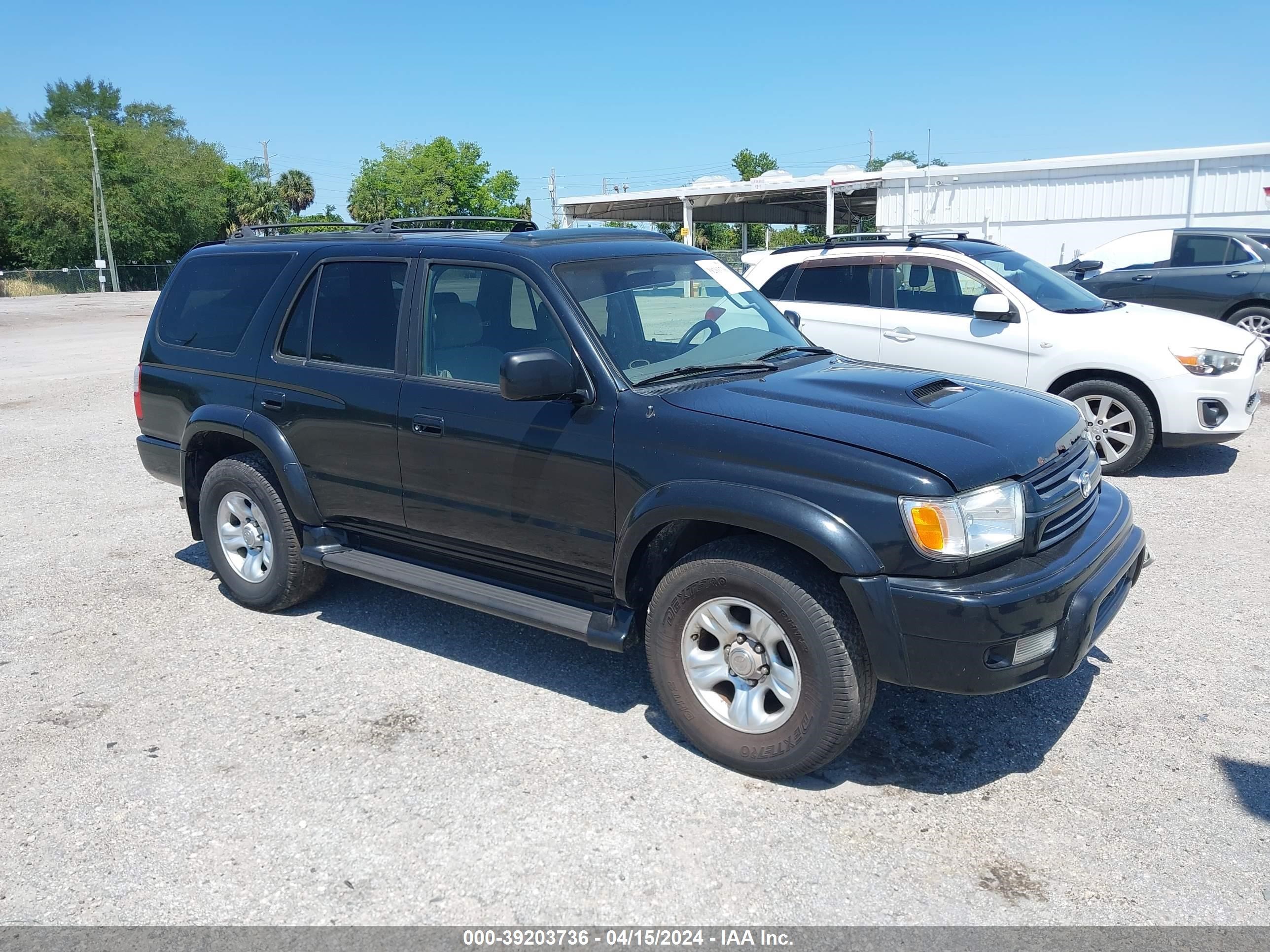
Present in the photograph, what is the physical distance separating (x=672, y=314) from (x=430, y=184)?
79.0 meters

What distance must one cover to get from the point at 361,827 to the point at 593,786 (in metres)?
0.81

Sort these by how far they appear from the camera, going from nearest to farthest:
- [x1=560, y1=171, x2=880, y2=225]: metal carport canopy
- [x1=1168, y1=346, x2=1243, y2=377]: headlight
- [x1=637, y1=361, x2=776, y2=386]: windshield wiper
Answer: [x1=637, y1=361, x2=776, y2=386]: windshield wiper, [x1=1168, y1=346, x2=1243, y2=377]: headlight, [x1=560, y1=171, x2=880, y2=225]: metal carport canopy

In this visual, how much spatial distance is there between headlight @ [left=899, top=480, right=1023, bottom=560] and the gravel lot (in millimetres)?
942

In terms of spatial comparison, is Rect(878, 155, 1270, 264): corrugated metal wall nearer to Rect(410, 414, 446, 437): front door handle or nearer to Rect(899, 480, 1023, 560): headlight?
Rect(410, 414, 446, 437): front door handle

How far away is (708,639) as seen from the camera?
3.75 meters

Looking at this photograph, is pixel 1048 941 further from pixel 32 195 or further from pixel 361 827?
pixel 32 195

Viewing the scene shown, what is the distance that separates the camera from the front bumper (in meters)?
3.20

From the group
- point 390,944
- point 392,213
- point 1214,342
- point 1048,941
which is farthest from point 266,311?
point 392,213

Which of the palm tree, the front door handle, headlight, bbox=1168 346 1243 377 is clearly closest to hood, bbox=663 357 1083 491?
the front door handle

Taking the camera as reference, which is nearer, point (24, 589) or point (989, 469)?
point (989, 469)

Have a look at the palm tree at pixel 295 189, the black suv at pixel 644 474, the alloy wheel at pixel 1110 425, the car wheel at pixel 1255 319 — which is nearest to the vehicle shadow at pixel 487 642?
the black suv at pixel 644 474

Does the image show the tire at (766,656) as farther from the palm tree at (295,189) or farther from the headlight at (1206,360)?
the palm tree at (295,189)

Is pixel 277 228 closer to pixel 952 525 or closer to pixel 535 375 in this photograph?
pixel 535 375

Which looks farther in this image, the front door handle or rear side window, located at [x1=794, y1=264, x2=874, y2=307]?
rear side window, located at [x1=794, y1=264, x2=874, y2=307]
